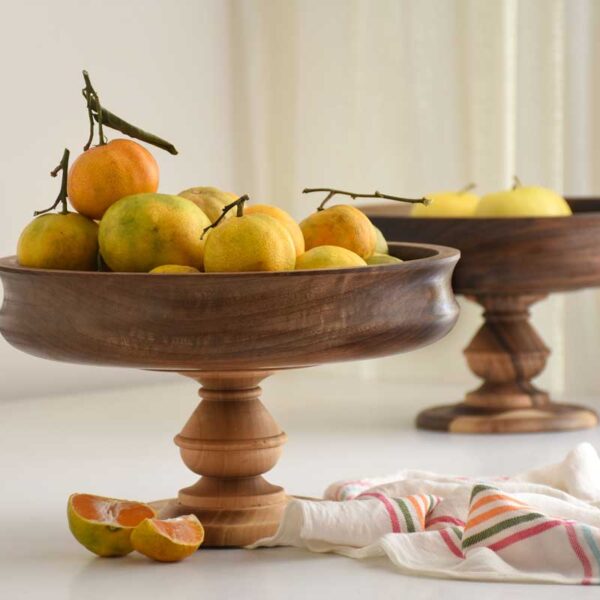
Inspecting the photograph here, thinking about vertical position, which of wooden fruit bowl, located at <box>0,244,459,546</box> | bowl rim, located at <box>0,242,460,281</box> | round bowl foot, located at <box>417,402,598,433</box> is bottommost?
round bowl foot, located at <box>417,402,598,433</box>

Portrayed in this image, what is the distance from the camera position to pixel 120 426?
7.58 feet

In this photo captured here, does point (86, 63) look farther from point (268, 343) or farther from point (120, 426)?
point (268, 343)

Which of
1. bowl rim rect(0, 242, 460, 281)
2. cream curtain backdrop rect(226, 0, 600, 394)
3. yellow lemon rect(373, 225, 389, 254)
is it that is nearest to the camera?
bowl rim rect(0, 242, 460, 281)

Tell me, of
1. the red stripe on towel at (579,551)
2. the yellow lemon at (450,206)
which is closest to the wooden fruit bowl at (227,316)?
the red stripe on towel at (579,551)

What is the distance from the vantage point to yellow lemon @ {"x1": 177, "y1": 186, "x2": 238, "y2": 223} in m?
1.47

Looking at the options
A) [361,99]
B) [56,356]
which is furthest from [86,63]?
[56,356]

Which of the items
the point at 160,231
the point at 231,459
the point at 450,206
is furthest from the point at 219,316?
the point at 450,206

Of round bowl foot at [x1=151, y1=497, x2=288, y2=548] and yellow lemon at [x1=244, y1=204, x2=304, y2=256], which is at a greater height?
yellow lemon at [x1=244, y1=204, x2=304, y2=256]

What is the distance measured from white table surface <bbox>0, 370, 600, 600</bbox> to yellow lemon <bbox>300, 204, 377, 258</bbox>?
311mm

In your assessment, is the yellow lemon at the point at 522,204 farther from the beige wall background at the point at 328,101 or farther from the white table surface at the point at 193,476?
the beige wall background at the point at 328,101

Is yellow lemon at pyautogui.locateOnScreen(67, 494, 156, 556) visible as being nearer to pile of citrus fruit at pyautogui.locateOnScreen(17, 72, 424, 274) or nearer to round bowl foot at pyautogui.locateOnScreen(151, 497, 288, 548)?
round bowl foot at pyautogui.locateOnScreen(151, 497, 288, 548)

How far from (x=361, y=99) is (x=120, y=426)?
94 centimetres

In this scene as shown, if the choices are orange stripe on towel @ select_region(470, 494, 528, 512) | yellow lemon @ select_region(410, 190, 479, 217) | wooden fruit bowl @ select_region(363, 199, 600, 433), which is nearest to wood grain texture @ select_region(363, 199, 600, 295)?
wooden fruit bowl @ select_region(363, 199, 600, 433)

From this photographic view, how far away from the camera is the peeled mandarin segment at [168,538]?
1.37m
